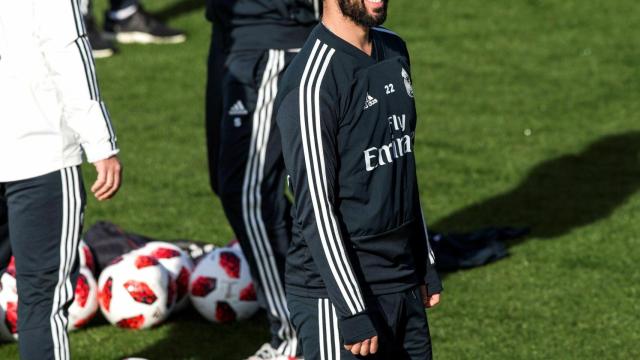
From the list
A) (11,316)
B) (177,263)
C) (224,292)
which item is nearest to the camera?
(11,316)

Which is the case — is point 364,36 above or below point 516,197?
above

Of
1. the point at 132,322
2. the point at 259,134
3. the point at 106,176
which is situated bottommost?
the point at 132,322

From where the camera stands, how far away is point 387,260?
4605 mm

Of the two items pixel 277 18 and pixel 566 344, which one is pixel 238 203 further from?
pixel 566 344

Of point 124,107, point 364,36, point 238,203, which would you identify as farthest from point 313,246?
point 124,107

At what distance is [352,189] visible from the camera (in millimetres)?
4516

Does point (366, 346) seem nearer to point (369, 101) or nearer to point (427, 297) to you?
point (427, 297)

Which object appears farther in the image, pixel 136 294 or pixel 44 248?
pixel 136 294

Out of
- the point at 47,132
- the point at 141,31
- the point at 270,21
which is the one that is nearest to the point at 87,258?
the point at 270,21

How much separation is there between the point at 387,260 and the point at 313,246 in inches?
11.8

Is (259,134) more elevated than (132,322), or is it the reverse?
(259,134)

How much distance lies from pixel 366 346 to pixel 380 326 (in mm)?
172

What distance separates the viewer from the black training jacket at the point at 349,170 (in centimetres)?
440

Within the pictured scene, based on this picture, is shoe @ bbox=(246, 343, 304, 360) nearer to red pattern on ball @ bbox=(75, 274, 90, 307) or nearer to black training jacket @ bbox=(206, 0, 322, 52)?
red pattern on ball @ bbox=(75, 274, 90, 307)
